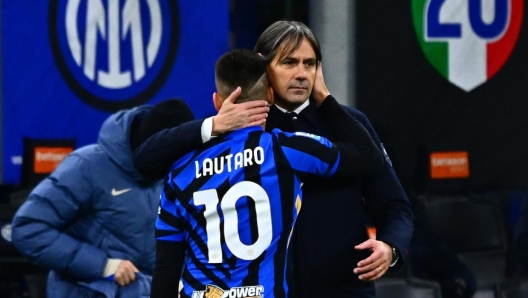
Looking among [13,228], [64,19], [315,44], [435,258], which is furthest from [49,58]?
[315,44]

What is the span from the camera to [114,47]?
225 inches

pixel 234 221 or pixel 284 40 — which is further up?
pixel 284 40

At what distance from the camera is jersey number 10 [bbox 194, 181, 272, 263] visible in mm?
2918

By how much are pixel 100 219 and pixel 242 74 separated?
153 centimetres

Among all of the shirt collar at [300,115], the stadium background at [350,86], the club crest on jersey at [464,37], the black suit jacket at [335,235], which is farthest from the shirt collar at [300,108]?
the club crest on jersey at [464,37]

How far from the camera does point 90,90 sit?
225 inches

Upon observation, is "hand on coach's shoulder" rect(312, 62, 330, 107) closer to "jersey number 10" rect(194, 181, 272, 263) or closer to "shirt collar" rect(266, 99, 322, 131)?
"shirt collar" rect(266, 99, 322, 131)

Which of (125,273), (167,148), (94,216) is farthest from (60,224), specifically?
(167,148)

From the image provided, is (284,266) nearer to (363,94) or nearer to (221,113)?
(221,113)

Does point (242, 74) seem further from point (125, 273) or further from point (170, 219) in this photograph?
point (125, 273)

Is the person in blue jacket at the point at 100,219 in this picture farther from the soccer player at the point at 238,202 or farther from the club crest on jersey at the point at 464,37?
the club crest on jersey at the point at 464,37

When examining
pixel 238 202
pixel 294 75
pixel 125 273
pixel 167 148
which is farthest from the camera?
pixel 125 273

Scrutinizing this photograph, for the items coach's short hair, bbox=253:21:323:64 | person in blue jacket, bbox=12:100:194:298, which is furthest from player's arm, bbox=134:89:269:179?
person in blue jacket, bbox=12:100:194:298

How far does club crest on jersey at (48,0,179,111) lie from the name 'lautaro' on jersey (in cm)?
282
